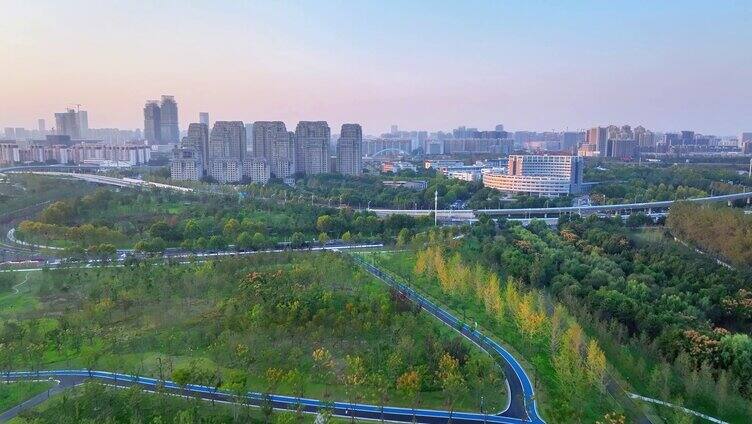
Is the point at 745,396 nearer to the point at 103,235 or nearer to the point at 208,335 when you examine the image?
the point at 208,335

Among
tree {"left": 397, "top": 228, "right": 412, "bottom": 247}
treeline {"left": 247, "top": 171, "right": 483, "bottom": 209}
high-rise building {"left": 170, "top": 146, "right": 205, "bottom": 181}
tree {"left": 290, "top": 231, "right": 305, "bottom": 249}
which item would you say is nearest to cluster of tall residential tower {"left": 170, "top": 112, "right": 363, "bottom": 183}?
high-rise building {"left": 170, "top": 146, "right": 205, "bottom": 181}

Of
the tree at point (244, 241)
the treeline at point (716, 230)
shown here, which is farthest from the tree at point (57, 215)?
the treeline at point (716, 230)

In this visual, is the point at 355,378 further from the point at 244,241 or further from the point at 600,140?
the point at 600,140

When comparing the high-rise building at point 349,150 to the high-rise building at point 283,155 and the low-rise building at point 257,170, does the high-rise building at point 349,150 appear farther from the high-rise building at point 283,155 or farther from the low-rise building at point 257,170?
the low-rise building at point 257,170

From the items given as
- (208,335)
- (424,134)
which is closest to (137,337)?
(208,335)

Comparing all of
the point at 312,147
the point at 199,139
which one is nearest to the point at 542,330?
the point at 312,147
